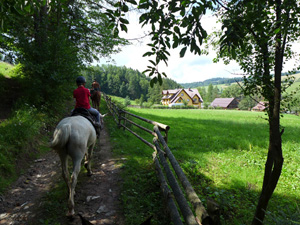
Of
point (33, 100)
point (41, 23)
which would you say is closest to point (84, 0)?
point (41, 23)

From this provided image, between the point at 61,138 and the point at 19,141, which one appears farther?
the point at 19,141

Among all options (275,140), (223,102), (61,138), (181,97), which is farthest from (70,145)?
(223,102)

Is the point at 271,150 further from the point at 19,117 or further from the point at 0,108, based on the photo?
the point at 0,108

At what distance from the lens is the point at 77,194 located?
13.7 ft

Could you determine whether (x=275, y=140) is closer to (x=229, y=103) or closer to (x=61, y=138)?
(x=61, y=138)

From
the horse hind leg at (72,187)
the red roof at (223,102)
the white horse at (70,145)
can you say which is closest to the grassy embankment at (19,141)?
the white horse at (70,145)

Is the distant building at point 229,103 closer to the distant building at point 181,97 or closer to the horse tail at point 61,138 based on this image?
the distant building at point 181,97

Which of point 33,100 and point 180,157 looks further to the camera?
point 33,100

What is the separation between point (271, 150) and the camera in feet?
11.3

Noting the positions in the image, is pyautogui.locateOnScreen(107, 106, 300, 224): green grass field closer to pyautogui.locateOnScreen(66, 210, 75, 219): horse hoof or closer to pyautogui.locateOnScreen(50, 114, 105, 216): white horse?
pyautogui.locateOnScreen(50, 114, 105, 216): white horse

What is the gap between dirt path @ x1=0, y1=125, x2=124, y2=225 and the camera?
3477 millimetres

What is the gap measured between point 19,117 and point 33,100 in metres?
2.61

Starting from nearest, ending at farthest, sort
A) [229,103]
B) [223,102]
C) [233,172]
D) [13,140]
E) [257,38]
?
1. [257,38]
2. [13,140]
3. [233,172]
4. [229,103]
5. [223,102]

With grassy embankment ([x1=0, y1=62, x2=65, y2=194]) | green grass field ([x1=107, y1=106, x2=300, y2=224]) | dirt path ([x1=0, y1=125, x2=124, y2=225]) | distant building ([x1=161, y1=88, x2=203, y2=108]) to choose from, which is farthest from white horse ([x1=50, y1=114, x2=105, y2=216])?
distant building ([x1=161, y1=88, x2=203, y2=108])
